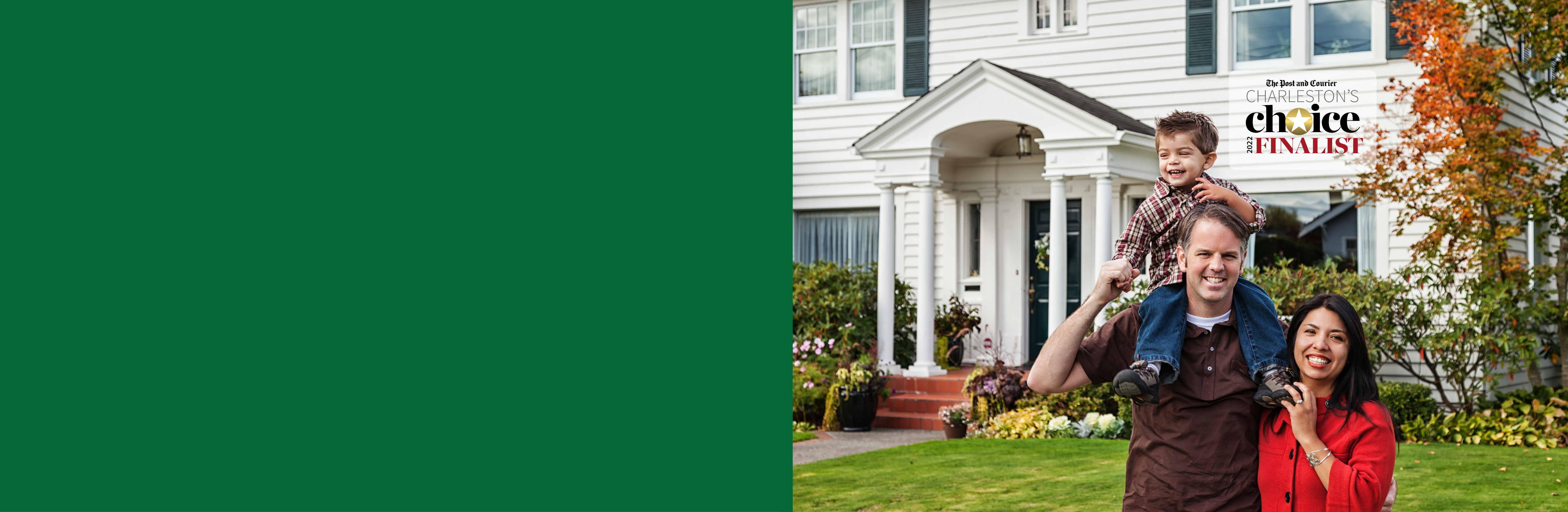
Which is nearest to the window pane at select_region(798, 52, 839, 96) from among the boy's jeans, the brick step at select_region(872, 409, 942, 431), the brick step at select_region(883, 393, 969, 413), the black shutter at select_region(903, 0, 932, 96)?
the black shutter at select_region(903, 0, 932, 96)

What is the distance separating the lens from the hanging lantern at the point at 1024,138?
12555 millimetres

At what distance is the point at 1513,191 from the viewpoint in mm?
9789

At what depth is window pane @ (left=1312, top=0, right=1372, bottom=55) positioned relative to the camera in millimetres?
11336

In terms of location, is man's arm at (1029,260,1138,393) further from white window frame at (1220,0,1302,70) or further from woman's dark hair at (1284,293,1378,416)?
white window frame at (1220,0,1302,70)

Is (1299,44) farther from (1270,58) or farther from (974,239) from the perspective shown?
(974,239)

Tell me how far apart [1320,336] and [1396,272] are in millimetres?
8778

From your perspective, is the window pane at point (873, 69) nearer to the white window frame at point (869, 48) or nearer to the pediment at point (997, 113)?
the white window frame at point (869, 48)

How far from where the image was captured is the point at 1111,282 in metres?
2.77

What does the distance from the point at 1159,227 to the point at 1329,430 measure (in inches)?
35.8

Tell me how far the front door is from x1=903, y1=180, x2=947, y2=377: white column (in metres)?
1.40

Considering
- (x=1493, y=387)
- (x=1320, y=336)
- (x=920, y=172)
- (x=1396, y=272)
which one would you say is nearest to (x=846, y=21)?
(x=920, y=172)

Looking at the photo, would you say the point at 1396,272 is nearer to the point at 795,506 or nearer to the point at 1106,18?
the point at 1106,18

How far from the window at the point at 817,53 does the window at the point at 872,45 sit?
0.19 m

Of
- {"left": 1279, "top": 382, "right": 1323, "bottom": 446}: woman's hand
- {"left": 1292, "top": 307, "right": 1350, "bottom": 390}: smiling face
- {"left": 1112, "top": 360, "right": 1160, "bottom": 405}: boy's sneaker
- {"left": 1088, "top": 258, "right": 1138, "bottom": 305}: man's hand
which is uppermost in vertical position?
{"left": 1088, "top": 258, "right": 1138, "bottom": 305}: man's hand
